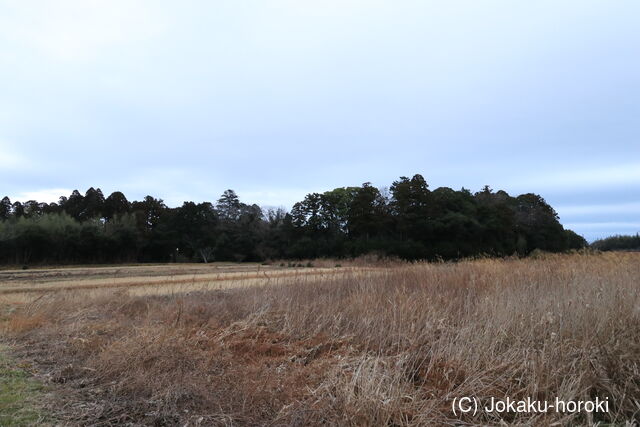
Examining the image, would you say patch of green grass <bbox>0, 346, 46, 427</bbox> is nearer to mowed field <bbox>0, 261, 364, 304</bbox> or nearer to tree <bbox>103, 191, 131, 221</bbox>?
mowed field <bbox>0, 261, 364, 304</bbox>

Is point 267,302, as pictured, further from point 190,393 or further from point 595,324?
point 595,324

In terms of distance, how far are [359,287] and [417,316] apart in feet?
14.0

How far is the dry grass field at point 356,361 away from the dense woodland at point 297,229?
45.1 metres

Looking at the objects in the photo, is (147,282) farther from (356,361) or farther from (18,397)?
(356,361)

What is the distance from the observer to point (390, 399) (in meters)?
3.63

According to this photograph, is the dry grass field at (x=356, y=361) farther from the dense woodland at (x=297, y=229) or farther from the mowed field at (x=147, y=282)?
the dense woodland at (x=297, y=229)

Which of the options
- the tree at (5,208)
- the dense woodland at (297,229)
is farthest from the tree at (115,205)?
the tree at (5,208)

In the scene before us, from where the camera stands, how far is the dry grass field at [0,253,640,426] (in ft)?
12.5

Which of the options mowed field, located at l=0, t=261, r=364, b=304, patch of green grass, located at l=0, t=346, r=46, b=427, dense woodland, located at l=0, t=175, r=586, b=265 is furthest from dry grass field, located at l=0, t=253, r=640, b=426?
dense woodland, located at l=0, t=175, r=586, b=265

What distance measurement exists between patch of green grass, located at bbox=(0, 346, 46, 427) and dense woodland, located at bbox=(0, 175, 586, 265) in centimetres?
4742

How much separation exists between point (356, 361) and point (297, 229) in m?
60.8

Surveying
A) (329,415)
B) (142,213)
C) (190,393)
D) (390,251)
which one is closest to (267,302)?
(190,393)

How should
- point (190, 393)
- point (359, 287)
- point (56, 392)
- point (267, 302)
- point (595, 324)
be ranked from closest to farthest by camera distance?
point (190, 393) < point (56, 392) < point (595, 324) < point (267, 302) < point (359, 287)

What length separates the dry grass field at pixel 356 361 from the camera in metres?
3.81
